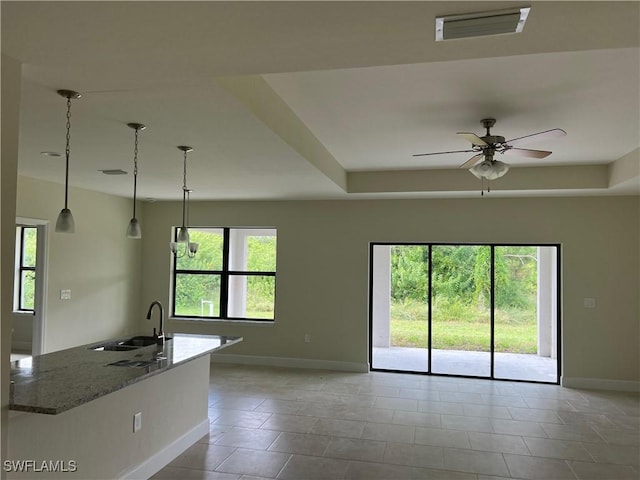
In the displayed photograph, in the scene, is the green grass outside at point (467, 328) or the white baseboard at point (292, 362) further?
the white baseboard at point (292, 362)

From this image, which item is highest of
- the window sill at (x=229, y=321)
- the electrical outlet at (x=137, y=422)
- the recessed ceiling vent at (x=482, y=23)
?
the recessed ceiling vent at (x=482, y=23)

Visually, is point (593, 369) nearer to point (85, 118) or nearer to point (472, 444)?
point (472, 444)

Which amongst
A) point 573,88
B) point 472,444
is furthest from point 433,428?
point 573,88

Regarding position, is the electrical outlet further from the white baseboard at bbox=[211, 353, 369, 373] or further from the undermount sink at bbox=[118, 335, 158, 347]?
the white baseboard at bbox=[211, 353, 369, 373]

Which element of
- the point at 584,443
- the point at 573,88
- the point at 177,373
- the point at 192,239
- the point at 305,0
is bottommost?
the point at 584,443

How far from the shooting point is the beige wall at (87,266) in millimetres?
5535

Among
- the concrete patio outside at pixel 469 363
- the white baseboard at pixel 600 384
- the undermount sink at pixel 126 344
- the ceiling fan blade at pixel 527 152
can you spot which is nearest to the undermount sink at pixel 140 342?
the undermount sink at pixel 126 344

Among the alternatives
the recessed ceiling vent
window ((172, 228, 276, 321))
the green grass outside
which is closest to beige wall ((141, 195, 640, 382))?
window ((172, 228, 276, 321))

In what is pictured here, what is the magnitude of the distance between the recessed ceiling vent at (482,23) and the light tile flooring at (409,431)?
9.83 ft

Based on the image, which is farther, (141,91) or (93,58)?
(141,91)

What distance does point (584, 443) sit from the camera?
4.00 meters

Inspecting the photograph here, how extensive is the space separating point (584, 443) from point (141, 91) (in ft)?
14.9

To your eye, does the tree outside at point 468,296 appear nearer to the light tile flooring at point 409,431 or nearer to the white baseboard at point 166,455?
the light tile flooring at point 409,431

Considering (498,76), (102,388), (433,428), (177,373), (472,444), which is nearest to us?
(102,388)
